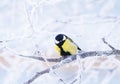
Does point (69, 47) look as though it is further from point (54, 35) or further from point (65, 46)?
point (54, 35)

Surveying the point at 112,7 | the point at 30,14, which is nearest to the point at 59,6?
the point at 112,7

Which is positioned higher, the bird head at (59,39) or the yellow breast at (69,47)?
the bird head at (59,39)

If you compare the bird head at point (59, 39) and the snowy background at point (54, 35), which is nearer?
the snowy background at point (54, 35)

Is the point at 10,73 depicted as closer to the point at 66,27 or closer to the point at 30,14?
the point at 66,27

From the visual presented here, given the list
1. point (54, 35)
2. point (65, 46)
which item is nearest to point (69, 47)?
point (65, 46)
